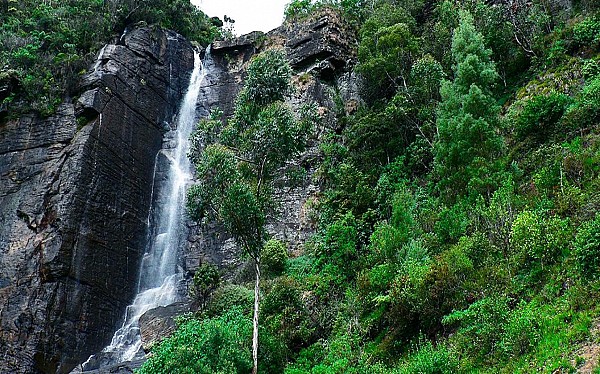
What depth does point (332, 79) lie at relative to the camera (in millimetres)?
29078

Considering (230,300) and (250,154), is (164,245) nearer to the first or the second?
(230,300)

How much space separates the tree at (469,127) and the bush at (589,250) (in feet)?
16.5

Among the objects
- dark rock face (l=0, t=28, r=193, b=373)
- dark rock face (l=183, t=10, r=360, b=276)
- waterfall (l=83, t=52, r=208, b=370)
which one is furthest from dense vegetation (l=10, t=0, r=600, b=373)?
waterfall (l=83, t=52, r=208, b=370)

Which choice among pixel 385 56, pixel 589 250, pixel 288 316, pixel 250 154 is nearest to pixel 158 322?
pixel 288 316

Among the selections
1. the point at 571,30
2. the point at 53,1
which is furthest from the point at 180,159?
the point at 571,30

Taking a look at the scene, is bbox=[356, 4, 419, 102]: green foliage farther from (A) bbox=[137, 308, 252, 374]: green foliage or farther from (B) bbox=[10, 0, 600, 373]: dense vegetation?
(A) bbox=[137, 308, 252, 374]: green foliage

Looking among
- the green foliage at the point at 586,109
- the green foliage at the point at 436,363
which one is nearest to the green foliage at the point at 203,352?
the green foliage at the point at 436,363

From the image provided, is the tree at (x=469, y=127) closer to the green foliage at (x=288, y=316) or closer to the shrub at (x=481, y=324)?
the shrub at (x=481, y=324)

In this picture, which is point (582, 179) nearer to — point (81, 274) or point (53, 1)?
point (81, 274)

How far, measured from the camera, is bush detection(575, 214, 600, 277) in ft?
29.0

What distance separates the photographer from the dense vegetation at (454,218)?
9.63 meters

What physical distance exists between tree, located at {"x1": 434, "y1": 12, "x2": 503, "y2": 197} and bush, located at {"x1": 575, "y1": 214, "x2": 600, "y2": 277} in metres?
5.02

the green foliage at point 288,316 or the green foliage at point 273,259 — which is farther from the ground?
the green foliage at point 273,259

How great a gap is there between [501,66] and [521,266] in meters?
11.6
